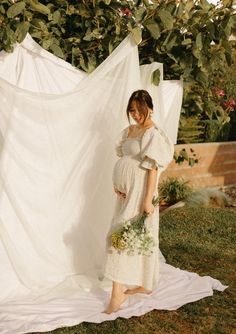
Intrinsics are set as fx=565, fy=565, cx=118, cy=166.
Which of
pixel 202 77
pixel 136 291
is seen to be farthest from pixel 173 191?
pixel 136 291

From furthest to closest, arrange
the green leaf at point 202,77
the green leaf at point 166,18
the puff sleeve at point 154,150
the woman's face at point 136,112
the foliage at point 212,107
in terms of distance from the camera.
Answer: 1. the foliage at point 212,107
2. the green leaf at point 202,77
3. the green leaf at point 166,18
4. the woman's face at point 136,112
5. the puff sleeve at point 154,150

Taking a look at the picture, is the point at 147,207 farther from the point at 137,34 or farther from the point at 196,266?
the point at 196,266

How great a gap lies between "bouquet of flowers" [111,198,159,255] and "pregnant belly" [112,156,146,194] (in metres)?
0.28

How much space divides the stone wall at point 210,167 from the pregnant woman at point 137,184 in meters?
5.58

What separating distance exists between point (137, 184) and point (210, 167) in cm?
697

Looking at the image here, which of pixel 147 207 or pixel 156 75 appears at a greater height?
pixel 156 75

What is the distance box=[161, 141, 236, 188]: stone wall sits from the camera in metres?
10.9

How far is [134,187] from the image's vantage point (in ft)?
16.1

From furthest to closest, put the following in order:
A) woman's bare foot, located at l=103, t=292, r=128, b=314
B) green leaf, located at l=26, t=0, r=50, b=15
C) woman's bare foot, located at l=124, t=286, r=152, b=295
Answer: woman's bare foot, located at l=124, t=286, r=152, b=295 < green leaf, located at l=26, t=0, r=50, b=15 < woman's bare foot, located at l=103, t=292, r=128, b=314

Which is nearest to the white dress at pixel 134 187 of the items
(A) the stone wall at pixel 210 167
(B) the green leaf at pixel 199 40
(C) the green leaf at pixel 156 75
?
(C) the green leaf at pixel 156 75

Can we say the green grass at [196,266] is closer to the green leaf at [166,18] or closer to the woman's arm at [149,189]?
the woman's arm at [149,189]

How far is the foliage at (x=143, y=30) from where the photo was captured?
5395 millimetres

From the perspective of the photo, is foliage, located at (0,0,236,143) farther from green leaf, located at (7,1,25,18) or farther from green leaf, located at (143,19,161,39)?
green leaf, located at (7,1,25,18)

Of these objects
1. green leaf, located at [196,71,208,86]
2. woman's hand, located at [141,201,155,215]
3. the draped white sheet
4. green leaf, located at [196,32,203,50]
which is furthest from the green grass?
green leaf, located at [196,32,203,50]
